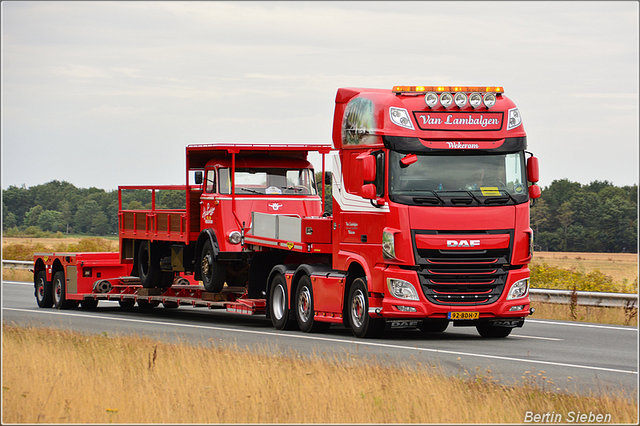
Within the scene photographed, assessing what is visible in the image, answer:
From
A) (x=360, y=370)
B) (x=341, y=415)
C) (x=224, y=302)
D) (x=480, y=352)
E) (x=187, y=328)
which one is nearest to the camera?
(x=341, y=415)

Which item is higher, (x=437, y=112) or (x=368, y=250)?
(x=437, y=112)

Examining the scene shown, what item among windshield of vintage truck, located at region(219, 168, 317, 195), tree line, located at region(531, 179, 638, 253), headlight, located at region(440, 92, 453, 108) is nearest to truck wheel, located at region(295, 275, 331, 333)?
windshield of vintage truck, located at region(219, 168, 317, 195)

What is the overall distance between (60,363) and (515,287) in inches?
299

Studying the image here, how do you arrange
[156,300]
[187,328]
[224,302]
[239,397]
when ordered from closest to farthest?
1. [239,397]
2. [187,328]
3. [224,302]
4. [156,300]

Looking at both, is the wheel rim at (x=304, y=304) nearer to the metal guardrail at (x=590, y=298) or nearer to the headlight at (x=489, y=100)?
the headlight at (x=489, y=100)

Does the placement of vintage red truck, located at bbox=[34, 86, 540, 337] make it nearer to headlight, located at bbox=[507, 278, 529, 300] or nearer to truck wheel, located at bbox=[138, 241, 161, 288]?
headlight, located at bbox=[507, 278, 529, 300]

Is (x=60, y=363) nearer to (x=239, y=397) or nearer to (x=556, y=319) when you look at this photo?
(x=239, y=397)

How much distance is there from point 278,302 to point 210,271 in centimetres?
241

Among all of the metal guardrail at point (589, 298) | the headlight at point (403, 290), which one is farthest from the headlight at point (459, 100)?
the metal guardrail at point (589, 298)

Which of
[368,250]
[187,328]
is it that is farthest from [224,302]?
[368,250]

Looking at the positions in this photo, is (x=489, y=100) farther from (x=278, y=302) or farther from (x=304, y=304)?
(x=278, y=302)

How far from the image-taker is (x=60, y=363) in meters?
12.1

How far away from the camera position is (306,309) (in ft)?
58.9

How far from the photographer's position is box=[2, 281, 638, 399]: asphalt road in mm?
12391
